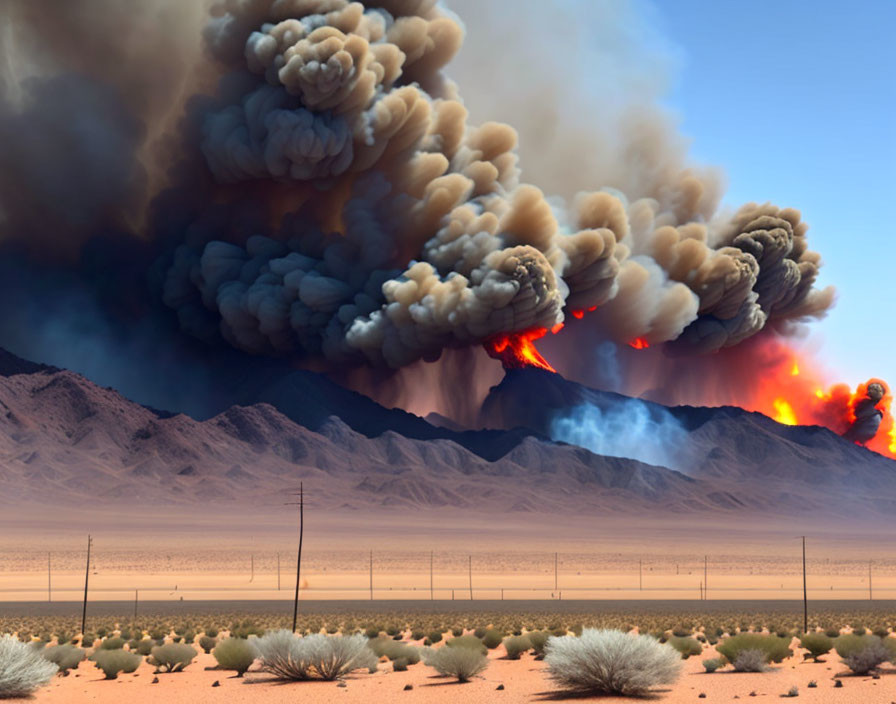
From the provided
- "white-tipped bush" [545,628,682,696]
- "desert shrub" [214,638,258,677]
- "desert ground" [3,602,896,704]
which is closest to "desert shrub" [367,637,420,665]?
"desert ground" [3,602,896,704]

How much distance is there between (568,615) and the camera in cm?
4450

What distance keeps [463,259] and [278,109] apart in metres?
18.0

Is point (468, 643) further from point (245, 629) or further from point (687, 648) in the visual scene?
point (245, 629)

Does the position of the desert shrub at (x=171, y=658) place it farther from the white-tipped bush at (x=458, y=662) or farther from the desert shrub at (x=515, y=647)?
the desert shrub at (x=515, y=647)

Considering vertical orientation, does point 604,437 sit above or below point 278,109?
below

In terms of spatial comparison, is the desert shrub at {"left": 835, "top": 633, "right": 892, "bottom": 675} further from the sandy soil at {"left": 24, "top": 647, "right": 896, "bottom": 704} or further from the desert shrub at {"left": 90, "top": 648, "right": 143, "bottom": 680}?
the desert shrub at {"left": 90, "top": 648, "right": 143, "bottom": 680}

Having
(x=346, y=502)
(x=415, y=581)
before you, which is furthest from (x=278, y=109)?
(x=415, y=581)

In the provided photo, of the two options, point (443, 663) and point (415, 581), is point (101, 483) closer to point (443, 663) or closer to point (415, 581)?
point (415, 581)

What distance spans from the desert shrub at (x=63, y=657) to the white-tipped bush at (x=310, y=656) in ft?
14.5

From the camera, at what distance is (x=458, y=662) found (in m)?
24.0

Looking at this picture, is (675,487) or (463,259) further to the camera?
(675,487)

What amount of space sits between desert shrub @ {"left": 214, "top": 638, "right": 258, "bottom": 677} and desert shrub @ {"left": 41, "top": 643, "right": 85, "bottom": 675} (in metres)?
3.15

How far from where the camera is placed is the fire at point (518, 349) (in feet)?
362

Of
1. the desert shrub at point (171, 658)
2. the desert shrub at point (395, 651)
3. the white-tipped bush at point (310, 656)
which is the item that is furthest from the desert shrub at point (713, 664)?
the desert shrub at point (171, 658)
